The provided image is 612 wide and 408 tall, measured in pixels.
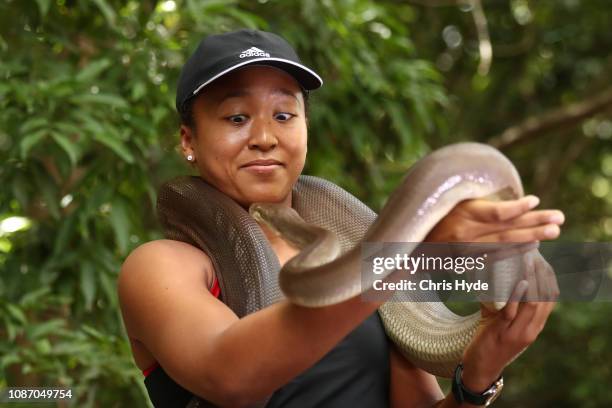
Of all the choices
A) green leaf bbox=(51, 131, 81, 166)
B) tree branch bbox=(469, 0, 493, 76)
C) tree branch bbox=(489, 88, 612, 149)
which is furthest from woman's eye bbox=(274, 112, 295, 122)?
tree branch bbox=(489, 88, 612, 149)

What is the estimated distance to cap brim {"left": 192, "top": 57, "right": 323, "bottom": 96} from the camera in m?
1.70

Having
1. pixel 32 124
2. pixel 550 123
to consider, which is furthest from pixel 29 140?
pixel 550 123

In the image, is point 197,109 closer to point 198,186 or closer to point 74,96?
point 198,186

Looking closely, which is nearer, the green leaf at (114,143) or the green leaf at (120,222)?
the green leaf at (114,143)

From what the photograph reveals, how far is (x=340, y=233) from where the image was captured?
216cm

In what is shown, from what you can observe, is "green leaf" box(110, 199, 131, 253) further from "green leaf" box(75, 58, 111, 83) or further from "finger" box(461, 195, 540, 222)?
"finger" box(461, 195, 540, 222)

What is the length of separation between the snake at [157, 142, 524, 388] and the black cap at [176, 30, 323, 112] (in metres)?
0.26

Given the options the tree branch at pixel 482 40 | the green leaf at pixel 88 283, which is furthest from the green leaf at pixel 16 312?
the tree branch at pixel 482 40

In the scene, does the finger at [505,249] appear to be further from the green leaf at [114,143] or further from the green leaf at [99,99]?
the green leaf at [99,99]

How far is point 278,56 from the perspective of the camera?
5.73 ft

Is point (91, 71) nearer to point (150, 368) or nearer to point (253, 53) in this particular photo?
point (253, 53)

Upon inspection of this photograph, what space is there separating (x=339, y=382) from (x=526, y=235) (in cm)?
58

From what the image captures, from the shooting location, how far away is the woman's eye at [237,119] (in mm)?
1758

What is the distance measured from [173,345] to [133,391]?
5.97ft
